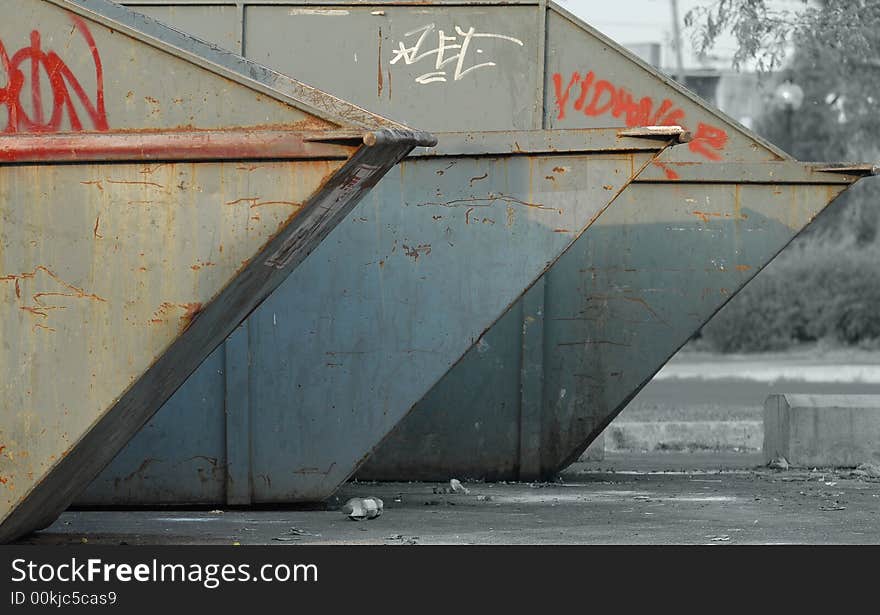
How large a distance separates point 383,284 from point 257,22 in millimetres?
1875

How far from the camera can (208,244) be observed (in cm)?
583

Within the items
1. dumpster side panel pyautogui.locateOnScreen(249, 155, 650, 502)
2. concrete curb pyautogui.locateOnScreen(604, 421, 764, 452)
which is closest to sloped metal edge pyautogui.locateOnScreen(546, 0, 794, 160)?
dumpster side panel pyautogui.locateOnScreen(249, 155, 650, 502)

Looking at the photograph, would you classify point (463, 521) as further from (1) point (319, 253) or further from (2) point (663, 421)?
(2) point (663, 421)

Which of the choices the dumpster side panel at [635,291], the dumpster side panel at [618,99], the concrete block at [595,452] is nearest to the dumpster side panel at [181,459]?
the dumpster side panel at [635,291]

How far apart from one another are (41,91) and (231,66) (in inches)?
46.7

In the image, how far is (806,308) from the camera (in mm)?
28578

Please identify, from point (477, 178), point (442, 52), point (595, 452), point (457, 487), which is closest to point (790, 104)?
point (595, 452)

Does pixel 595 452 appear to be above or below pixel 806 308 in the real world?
below

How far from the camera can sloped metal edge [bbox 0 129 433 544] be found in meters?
5.91

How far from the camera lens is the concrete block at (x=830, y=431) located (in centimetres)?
1044

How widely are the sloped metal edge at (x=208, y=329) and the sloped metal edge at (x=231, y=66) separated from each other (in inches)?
7.3

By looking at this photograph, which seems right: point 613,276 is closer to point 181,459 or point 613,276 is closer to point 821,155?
point 181,459

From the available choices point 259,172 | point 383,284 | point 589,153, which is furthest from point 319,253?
point 259,172

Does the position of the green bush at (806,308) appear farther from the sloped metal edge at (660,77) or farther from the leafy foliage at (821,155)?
the sloped metal edge at (660,77)
